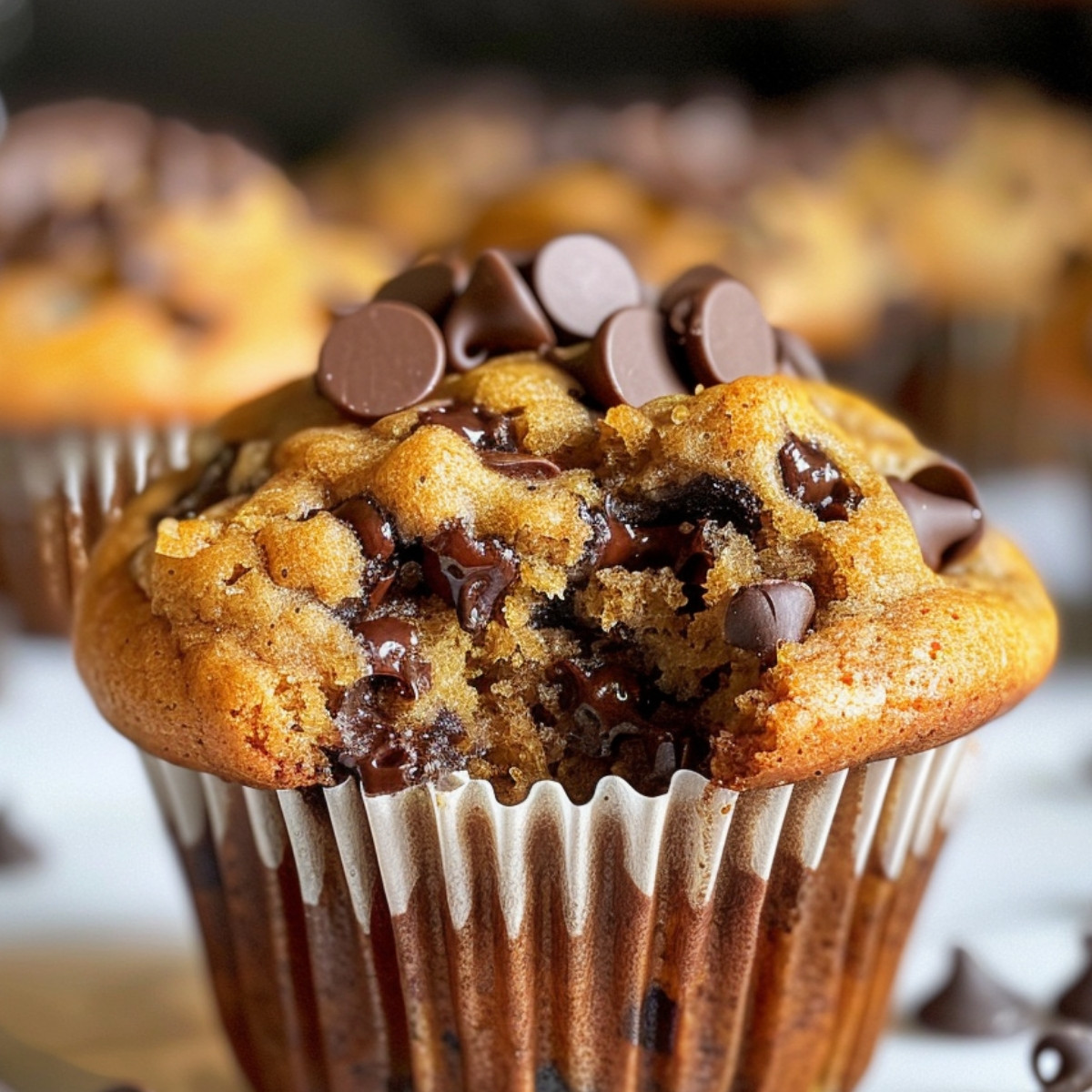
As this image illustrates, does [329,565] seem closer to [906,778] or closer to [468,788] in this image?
[468,788]

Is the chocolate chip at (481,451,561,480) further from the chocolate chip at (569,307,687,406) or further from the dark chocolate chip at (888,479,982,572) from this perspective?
the dark chocolate chip at (888,479,982,572)

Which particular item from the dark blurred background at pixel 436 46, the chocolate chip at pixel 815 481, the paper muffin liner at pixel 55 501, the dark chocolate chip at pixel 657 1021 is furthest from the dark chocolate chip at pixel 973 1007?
the dark blurred background at pixel 436 46

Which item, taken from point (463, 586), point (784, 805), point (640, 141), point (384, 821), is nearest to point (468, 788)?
point (384, 821)

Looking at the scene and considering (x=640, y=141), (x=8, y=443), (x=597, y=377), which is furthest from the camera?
(x=640, y=141)

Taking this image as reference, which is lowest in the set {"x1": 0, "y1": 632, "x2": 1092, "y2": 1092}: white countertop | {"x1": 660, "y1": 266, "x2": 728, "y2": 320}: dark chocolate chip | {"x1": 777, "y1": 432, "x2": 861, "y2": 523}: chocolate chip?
{"x1": 0, "y1": 632, "x2": 1092, "y2": 1092}: white countertop

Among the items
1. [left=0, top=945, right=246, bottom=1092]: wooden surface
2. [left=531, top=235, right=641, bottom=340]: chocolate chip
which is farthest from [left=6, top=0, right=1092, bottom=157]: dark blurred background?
[left=531, top=235, right=641, bottom=340]: chocolate chip

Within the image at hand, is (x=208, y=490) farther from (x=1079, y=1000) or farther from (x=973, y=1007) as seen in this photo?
(x=1079, y=1000)
